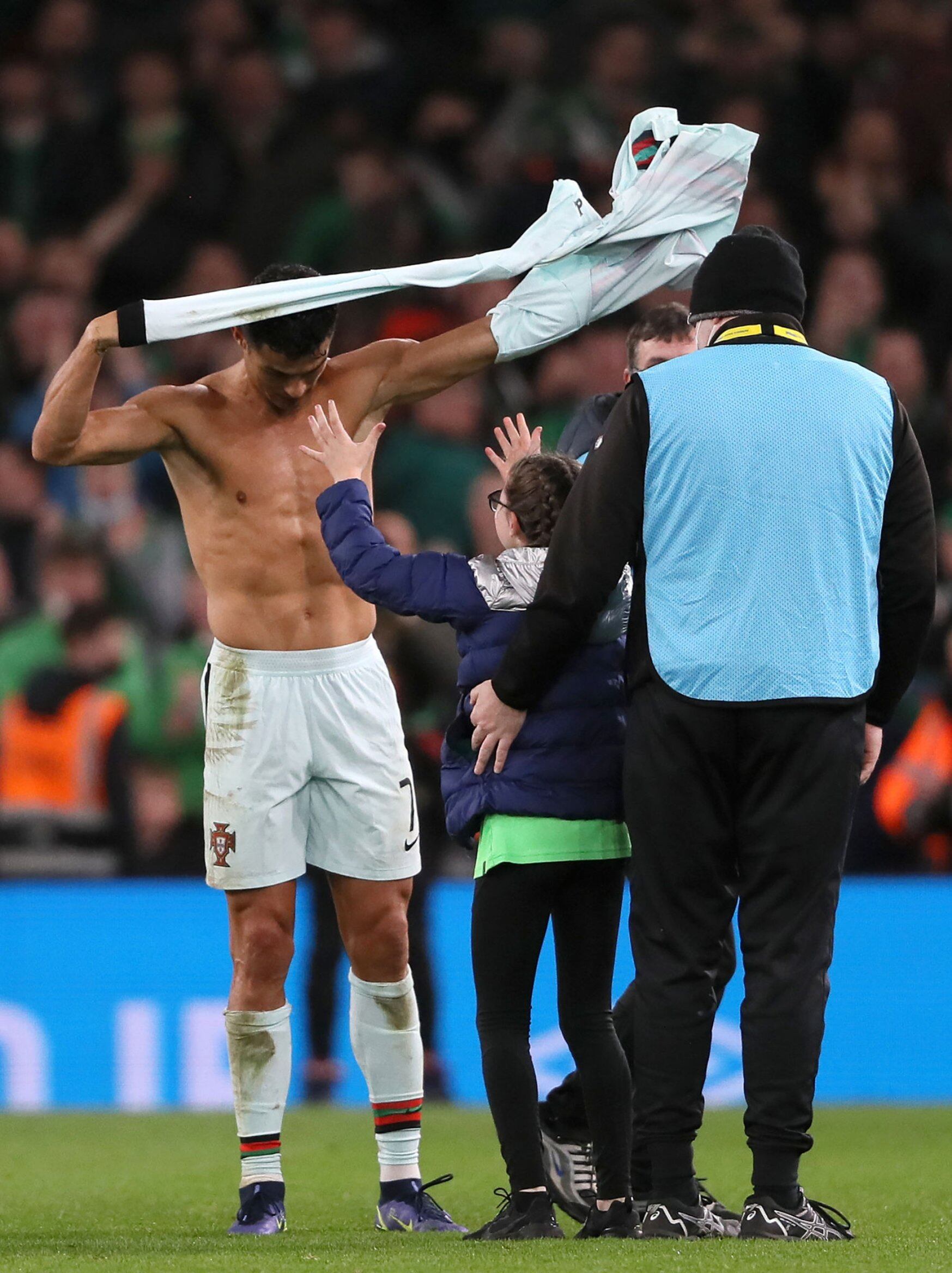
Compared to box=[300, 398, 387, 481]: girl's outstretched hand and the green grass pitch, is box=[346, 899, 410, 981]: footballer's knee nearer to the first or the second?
the green grass pitch

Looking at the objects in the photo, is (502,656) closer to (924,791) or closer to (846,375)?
(846,375)

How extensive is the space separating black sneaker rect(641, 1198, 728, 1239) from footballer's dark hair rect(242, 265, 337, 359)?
214 centimetres

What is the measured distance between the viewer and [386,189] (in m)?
11.1

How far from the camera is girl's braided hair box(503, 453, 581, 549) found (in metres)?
4.47

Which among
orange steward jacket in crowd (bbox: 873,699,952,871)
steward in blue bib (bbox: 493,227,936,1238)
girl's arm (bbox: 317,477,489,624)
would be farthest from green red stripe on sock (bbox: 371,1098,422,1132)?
orange steward jacket in crowd (bbox: 873,699,952,871)

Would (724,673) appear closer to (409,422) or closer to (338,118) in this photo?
(409,422)

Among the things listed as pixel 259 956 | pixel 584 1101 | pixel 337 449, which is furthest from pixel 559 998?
pixel 337 449

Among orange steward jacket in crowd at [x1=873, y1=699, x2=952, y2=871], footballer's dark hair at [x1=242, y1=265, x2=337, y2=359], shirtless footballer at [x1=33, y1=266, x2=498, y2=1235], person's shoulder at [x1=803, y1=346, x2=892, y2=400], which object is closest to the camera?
person's shoulder at [x1=803, y1=346, x2=892, y2=400]

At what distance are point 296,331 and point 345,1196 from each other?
2.35m

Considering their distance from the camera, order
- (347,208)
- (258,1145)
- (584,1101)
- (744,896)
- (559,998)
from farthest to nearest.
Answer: (347,208) → (258,1145) → (584,1101) → (559,998) → (744,896)

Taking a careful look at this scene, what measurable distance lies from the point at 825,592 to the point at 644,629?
38 cm

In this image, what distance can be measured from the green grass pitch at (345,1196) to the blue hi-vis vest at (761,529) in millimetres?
1099

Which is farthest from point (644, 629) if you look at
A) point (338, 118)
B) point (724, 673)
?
point (338, 118)

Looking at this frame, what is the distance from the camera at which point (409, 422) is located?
10.4 metres
